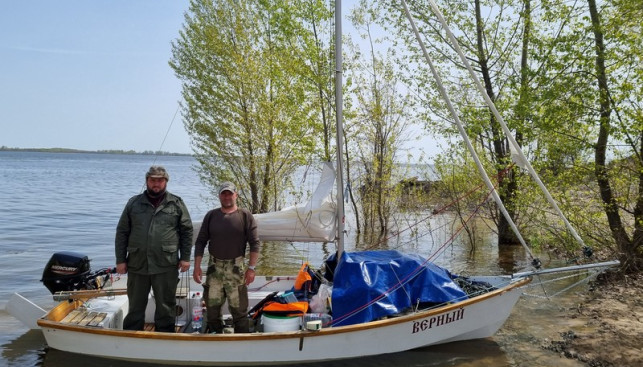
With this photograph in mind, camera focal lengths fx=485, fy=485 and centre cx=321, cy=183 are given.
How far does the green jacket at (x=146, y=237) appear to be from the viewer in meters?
5.95

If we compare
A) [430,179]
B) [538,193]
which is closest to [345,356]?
[538,193]

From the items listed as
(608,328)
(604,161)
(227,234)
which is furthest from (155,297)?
(604,161)

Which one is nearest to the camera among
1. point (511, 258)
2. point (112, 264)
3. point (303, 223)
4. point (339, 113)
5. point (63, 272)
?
point (339, 113)

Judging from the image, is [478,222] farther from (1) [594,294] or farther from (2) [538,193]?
(1) [594,294]

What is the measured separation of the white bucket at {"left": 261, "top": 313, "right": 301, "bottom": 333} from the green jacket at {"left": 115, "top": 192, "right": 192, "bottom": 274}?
1.41 metres

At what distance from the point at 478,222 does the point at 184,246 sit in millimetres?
16329

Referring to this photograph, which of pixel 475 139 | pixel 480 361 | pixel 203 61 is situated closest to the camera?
pixel 480 361

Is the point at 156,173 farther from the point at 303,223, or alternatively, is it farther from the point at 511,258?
the point at 511,258

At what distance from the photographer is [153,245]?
592cm

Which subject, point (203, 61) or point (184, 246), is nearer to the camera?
point (184, 246)

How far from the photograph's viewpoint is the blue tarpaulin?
20.9 feet

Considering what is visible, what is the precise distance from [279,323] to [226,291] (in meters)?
0.80

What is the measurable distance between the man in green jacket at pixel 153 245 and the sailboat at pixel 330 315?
0.46m

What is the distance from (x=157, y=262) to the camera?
5.98 m
